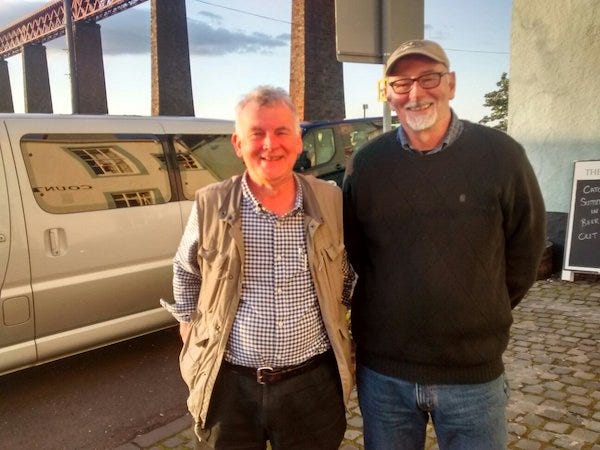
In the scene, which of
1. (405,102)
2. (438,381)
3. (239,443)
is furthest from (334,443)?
(405,102)

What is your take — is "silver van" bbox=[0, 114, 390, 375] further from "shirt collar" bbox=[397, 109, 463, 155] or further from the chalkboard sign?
the chalkboard sign

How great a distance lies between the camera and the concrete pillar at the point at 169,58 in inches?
884

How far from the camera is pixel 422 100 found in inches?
68.0

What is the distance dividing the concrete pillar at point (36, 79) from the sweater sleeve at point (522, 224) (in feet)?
128

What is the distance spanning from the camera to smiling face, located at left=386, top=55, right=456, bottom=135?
172 centimetres

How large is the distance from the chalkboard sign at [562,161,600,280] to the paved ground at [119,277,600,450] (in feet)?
2.34

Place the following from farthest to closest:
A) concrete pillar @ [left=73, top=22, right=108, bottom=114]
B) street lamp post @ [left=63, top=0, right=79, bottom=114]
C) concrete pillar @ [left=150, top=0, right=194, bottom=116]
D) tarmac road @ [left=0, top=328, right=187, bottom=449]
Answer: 1. concrete pillar @ [left=73, top=22, right=108, bottom=114]
2. concrete pillar @ [left=150, top=0, right=194, bottom=116]
3. street lamp post @ [left=63, top=0, right=79, bottom=114]
4. tarmac road @ [left=0, top=328, right=187, bottom=449]

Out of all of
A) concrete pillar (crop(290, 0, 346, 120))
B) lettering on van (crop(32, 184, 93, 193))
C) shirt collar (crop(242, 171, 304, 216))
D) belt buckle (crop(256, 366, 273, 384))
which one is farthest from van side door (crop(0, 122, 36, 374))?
concrete pillar (crop(290, 0, 346, 120))

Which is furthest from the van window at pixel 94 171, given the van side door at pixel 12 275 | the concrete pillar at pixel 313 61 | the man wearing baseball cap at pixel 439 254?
the concrete pillar at pixel 313 61

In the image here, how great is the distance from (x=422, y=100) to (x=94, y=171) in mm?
2784

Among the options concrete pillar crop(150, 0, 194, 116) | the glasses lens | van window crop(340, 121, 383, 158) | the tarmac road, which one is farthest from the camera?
concrete pillar crop(150, 0, 194, 116)

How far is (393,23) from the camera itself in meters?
4.14

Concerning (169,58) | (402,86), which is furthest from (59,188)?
(169,58)

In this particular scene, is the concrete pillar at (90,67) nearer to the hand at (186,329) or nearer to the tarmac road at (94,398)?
the tarmac road at (94,398)
